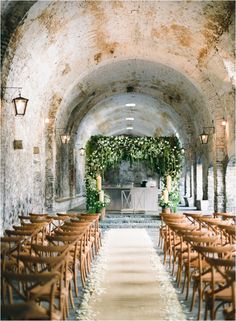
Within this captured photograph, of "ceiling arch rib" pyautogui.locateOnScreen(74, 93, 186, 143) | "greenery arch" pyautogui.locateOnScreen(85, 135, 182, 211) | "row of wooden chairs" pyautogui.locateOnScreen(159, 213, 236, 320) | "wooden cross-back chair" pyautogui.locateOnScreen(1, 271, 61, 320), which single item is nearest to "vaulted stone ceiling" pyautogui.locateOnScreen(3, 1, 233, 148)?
"greenery arch" pyautogui.locateOnScreen(85, 135, 182, 211)

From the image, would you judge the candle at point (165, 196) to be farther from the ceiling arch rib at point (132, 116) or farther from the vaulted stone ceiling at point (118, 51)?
the ceiling arch rib at point (132, 116)

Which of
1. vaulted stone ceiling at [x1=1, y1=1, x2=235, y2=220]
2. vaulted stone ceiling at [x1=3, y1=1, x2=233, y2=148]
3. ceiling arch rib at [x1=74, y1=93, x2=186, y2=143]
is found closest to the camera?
vaulted stone ceiling at [x1=1, y1=1, x2=235, y2=220]

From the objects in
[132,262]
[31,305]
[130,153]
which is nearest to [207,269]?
[31,305]

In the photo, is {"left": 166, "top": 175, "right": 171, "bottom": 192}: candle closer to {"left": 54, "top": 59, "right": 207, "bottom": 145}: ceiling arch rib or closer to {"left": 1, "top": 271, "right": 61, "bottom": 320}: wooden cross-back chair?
{"left": 54, "top": 59, "right": 207, "bottom": 145}: ceiling arch rib

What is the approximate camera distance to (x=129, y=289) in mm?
8781

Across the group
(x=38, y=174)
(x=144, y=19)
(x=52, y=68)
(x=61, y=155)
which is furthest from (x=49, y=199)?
(x=144, y=19)

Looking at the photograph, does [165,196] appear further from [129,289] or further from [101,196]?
[129,289]

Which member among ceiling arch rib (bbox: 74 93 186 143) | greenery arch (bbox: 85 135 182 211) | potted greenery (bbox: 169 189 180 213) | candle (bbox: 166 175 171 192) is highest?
ceiling arch rib (bbox: 74 93 186 143)

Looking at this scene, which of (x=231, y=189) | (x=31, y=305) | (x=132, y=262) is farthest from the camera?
(x=231, y=189)

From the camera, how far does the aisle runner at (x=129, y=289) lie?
720 cm

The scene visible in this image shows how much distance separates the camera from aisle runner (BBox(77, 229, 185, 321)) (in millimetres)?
7203

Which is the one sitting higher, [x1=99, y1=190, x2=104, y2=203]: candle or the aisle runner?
[x1=99, y1=190, x2=104, y2=203]: candle

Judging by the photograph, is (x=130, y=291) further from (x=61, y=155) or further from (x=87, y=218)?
(x=61, y=155)

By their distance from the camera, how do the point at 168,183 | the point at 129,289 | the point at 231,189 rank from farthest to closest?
1. the point at 168,183
2. the point at 231,189
3. the point at 129,289
